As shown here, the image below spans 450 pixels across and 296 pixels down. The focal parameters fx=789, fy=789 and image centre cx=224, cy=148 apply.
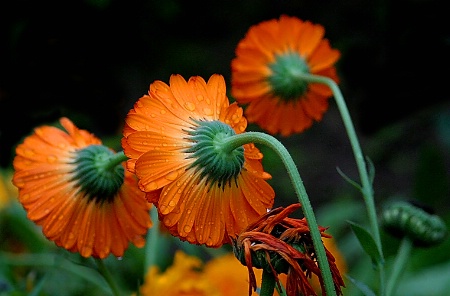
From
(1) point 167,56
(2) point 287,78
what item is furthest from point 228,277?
(1) point 167,56

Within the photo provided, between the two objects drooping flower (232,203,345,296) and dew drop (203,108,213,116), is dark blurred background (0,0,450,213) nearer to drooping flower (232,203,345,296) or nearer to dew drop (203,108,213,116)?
dew drop (203,108,213,116)

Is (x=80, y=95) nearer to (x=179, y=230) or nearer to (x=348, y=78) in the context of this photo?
(x=348, y=78)

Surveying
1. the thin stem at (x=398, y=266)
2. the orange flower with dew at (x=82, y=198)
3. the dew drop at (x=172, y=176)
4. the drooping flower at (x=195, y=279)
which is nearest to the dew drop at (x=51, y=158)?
the orange flower with dew at (x=82, y=198)

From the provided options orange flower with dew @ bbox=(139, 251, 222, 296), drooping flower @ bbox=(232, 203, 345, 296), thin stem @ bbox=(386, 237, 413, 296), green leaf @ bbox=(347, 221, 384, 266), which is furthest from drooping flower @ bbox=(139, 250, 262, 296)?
drooping flower @ bbox=(232, 203, 345, 296)

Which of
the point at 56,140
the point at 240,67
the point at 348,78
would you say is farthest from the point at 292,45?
the point at 348,78

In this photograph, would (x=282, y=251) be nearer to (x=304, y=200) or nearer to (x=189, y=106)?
(x=304, y=200)

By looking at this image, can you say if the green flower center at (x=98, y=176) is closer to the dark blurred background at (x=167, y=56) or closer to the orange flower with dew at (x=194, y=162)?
the orange flower with dew at (x=194, y=162)
